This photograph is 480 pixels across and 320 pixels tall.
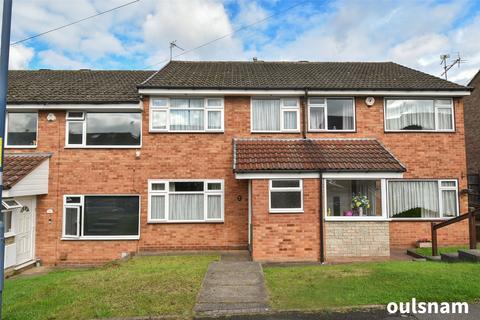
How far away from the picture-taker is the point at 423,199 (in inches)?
427

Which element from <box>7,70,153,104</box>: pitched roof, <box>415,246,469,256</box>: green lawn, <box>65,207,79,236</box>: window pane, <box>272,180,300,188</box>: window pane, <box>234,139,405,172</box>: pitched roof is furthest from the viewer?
<box>7,70,153,104</box>: pitched roof

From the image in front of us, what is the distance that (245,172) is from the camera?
8828mm

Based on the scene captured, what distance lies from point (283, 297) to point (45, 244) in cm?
848

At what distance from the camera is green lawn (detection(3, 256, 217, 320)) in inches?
196

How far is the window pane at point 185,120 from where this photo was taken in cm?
1082

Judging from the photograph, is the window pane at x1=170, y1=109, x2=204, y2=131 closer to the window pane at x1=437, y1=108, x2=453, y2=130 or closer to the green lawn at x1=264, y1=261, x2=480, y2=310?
the green lawn at x1=264, y1=261, x2=480, y2=310

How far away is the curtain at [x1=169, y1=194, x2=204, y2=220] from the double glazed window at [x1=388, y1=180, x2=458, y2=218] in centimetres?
614

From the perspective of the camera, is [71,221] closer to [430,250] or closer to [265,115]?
[265,115]

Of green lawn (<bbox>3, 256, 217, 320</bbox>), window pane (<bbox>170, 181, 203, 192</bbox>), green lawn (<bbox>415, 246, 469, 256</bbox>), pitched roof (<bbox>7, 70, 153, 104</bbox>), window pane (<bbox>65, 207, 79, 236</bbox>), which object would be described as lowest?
green lawn (<bbox>415, 246, 469, 256</bbox>)

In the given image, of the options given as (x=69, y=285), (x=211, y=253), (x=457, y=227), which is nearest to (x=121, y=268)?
(x=69, y=285)

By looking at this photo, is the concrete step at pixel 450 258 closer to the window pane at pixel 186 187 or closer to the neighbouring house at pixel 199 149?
the neighbouring house at pixel 199 149

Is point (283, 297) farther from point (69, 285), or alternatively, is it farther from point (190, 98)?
point (190, 98)

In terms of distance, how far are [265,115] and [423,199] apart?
5.84 m

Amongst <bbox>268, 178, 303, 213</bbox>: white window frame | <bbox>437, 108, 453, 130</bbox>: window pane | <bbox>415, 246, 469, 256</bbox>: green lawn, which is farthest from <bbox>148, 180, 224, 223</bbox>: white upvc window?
<bbox>437, 108, 453, 130</bbox>: window pane
